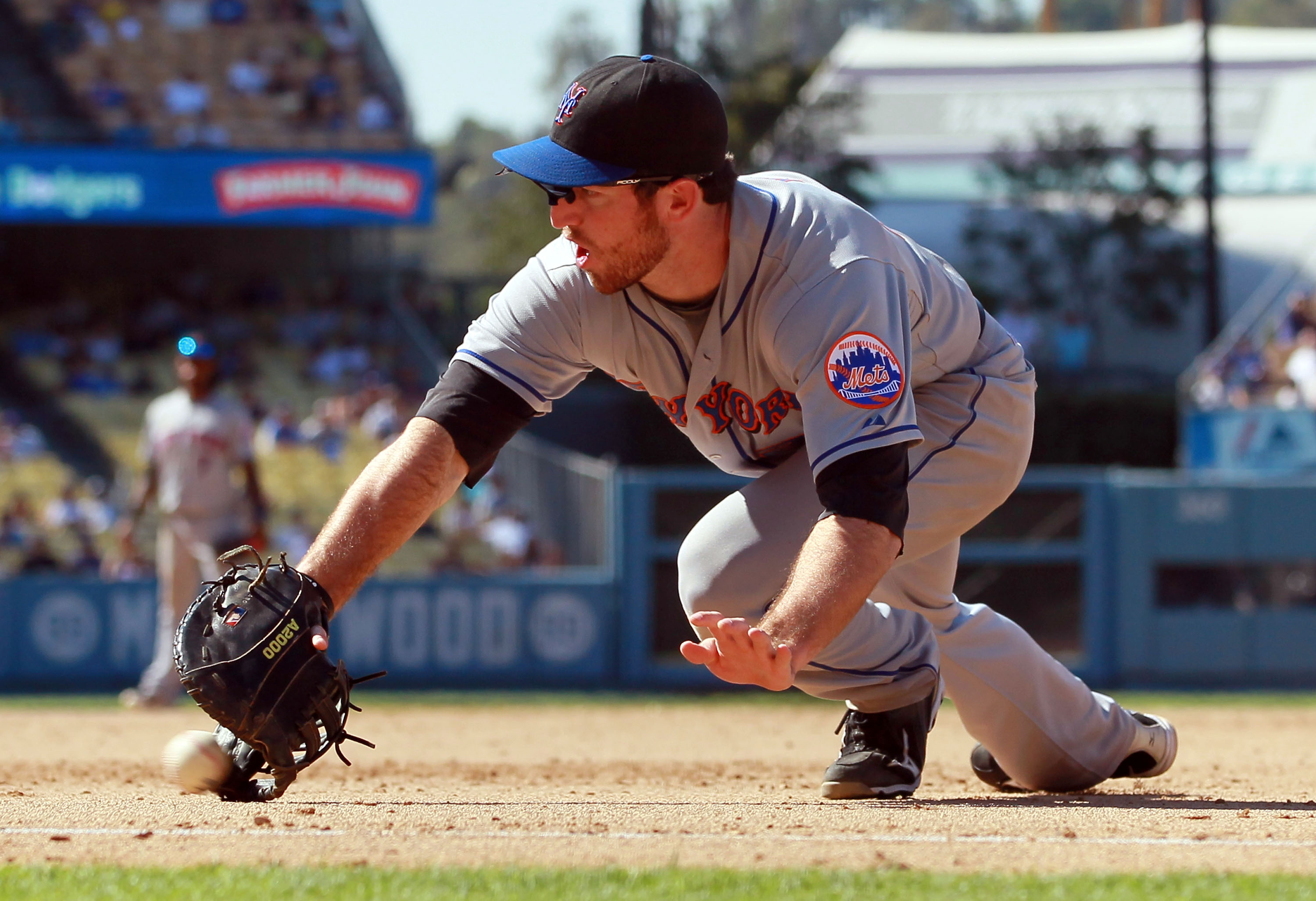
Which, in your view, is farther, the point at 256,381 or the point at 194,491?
the point at 256,381

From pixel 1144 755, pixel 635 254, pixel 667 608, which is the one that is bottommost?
pixel 667 608

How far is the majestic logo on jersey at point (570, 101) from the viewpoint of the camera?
332cm

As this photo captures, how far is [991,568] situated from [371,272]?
12452mm

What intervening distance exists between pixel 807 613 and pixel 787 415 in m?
0.73

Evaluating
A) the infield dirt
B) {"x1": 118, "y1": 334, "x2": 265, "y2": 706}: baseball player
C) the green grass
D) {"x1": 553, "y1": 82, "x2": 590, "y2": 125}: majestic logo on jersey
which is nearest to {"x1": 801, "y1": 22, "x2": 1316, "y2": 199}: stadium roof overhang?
{"x1": 118, "y1": 334, "x2": 265, "y2": 706}: baseball player

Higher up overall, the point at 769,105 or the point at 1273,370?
the point at 769,105

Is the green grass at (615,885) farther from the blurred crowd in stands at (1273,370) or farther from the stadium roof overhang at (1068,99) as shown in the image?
the stadium roof overhang at (1068,99)

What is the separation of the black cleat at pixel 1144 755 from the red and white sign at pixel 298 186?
14171 mm

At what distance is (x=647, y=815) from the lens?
366 centimetres

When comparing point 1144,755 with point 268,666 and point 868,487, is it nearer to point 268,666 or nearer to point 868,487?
point 868,487

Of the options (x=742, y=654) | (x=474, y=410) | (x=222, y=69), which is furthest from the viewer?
(x=222, y=69)

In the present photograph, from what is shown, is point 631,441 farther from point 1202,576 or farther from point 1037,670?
point 1037,670

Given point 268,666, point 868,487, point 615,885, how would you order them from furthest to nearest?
point 268,666 < point 868,487 < point 615,885

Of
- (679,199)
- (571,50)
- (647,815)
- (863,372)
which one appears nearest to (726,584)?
(647,815)
